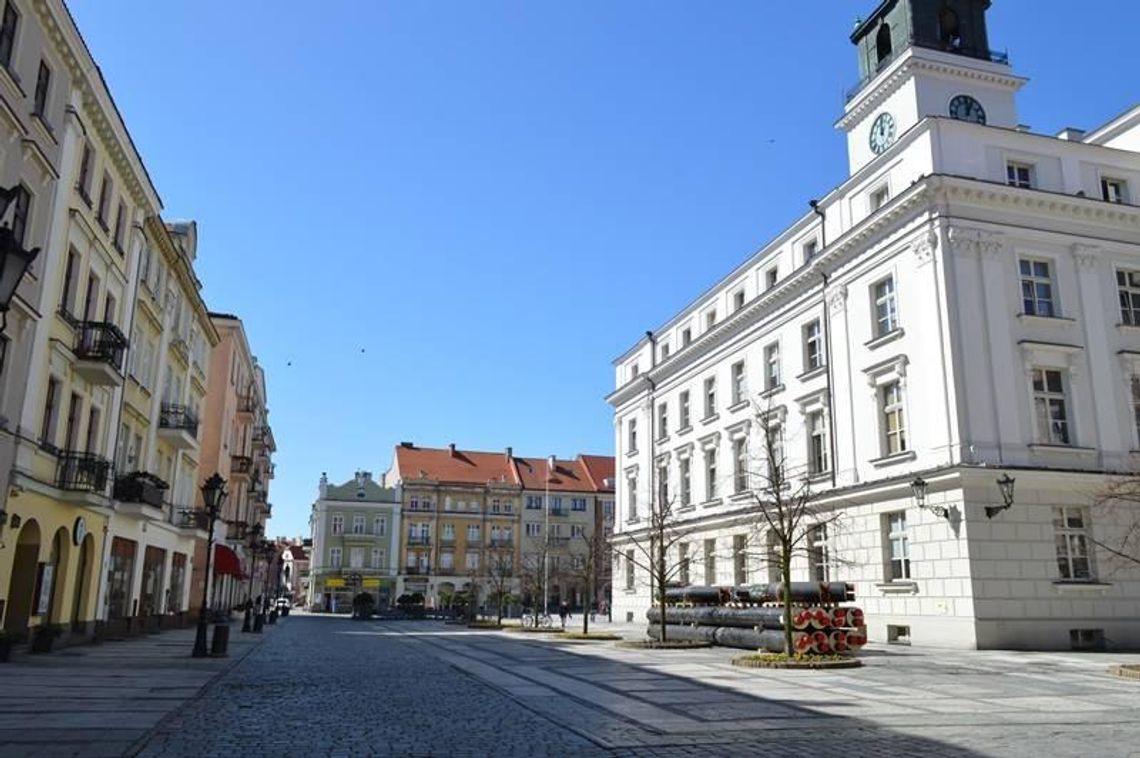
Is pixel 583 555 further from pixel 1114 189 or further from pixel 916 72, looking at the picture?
pixel 1114 189

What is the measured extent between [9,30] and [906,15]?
30.1 meters

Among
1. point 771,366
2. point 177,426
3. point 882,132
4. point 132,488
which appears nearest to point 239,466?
point 177,426

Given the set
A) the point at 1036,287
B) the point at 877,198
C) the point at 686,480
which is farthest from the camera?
the point at 686,480

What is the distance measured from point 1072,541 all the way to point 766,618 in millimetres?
10002

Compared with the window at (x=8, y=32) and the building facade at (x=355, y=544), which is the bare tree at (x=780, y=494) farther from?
the building facade at (x=355, y=544)

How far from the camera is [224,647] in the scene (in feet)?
73.3

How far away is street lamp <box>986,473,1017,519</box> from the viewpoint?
79.1ft

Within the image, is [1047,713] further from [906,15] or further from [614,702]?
[906,15]

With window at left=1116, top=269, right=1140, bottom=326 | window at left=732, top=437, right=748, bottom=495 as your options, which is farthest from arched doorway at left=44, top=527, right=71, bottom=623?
window at left=1116, top=269, right=1140, bottom=326

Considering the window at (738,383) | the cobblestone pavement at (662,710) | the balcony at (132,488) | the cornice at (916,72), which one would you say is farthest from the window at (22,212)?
the cornice at (916,72)

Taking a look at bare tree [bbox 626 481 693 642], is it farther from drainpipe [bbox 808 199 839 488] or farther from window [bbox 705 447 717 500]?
drainpipe [bbox 808 199 839 488]

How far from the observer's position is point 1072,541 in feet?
84.0

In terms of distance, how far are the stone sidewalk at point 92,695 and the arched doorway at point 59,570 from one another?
1051 millimetres

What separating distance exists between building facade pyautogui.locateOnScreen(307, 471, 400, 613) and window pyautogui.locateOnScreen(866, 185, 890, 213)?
67232 mm
